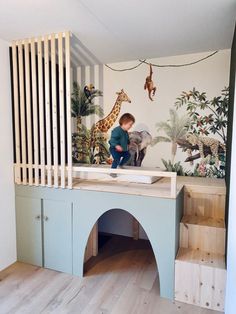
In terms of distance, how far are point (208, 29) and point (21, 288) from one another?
9.51 feet

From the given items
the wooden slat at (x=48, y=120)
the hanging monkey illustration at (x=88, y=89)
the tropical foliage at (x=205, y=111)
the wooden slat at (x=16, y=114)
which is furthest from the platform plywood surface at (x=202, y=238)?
the hanging monkey illustration at (x=88, y=89)

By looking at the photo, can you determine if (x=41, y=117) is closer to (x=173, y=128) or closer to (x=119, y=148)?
(x=119, y=148)

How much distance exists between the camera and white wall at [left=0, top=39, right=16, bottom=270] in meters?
2.53

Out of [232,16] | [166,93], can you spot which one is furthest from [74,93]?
[232,16]

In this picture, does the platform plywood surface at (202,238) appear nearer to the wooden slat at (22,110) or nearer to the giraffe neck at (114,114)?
the giraffe neck at (114,114)

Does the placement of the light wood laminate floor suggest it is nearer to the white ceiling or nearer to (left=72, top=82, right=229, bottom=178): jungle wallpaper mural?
(left=72, top=82, right=229, bottom=178): jungle wallpaper mural

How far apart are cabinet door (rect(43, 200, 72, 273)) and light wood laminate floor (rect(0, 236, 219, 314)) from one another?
0.36 ft

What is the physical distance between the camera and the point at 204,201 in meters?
2.49

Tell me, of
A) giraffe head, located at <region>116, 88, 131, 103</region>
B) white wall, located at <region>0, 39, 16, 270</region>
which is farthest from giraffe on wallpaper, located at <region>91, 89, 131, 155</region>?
white wall, located at <region>0, 39, 16, 270</region>

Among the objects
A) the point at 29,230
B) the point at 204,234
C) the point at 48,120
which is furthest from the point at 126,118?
the point at 29,230

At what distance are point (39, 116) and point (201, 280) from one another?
7.07 feet

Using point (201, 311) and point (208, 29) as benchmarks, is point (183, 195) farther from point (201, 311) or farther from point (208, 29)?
point (208, 29)

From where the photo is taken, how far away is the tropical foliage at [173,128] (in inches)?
115

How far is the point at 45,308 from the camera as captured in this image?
2016 millimetres
